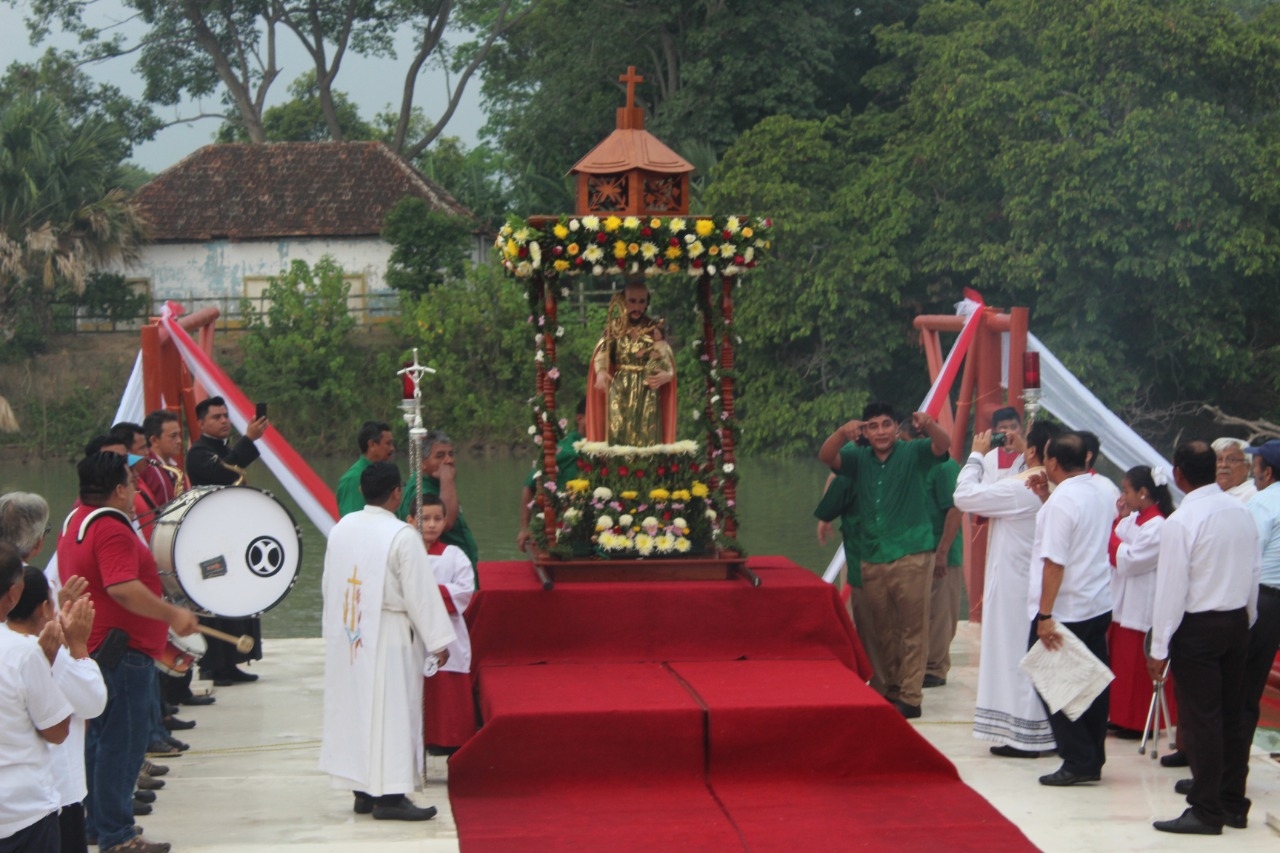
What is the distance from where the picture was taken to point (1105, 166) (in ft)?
79.1

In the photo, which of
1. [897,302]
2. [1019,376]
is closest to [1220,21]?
[897,302]

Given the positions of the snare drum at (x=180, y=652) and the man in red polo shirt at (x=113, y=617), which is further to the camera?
the snare drum at (x=180, y=652)

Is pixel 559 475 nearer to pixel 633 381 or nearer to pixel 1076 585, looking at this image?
pixel 633 381

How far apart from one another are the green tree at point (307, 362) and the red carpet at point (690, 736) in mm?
24364

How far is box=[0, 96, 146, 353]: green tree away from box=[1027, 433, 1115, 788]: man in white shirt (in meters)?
26.2

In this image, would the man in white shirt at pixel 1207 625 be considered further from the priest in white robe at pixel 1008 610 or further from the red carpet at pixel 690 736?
the priest in white robe at pixel 1008 610

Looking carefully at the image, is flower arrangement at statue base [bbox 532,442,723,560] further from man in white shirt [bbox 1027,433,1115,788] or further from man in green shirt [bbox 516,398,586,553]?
man in white shirt [bbox 1027,433,1115,788]

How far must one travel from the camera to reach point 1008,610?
809cm

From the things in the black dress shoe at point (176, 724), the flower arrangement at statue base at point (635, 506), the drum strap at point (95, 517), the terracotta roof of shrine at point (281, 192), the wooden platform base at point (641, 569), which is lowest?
the black dress shoe at point (176, 724)

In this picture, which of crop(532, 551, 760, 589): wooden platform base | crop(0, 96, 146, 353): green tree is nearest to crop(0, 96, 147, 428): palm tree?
crop(0, 96, 146, 353): green tree

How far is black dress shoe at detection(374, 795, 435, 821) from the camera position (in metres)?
6.71

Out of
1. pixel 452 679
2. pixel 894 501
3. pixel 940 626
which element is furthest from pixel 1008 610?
pixel 452 679

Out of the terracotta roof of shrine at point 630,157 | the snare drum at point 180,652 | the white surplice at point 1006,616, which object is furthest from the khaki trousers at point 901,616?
the snare drum at point 180,652

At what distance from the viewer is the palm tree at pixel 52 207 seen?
97.7ft
